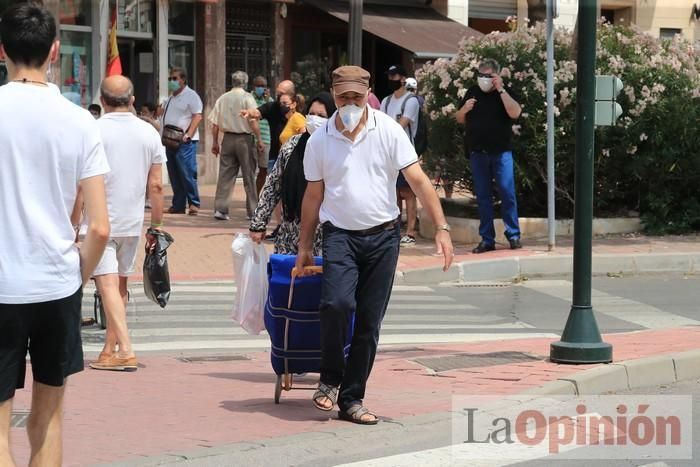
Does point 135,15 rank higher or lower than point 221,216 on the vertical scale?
higher

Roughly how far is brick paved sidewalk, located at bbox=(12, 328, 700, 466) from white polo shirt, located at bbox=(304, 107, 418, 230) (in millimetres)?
1072

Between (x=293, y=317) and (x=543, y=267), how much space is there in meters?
6.97

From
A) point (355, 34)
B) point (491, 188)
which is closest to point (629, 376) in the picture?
point (491, 188)

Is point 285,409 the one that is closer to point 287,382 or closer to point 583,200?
point 287,382

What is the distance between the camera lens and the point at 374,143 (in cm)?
651

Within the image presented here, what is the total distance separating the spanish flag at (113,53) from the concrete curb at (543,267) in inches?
334

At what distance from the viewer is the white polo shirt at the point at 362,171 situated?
6457 mm

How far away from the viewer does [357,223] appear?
21.2 ft

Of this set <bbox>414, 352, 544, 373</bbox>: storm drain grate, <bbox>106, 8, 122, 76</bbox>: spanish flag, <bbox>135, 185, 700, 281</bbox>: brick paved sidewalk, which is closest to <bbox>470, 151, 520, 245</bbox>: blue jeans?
<bbox>135, 185, 700, 281</bbox>: brick paved sidewalk

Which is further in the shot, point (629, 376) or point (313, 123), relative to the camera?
point (629, 376)

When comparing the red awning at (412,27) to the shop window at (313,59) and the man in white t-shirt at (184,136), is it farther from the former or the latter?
the man in white t-shirt at (184,136)

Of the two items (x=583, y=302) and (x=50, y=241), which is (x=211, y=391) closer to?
(x=583, y=302)

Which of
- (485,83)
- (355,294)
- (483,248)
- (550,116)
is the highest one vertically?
(485,83)

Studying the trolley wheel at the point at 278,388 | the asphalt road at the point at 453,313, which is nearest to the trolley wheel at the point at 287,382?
the trolley wheel at the point at 278,388
